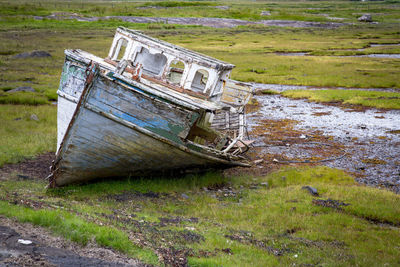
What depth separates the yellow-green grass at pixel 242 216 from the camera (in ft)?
28.5

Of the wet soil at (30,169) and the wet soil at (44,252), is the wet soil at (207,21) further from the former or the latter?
the wet soil at (44,252)

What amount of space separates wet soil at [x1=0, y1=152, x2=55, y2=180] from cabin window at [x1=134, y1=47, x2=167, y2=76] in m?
5.26

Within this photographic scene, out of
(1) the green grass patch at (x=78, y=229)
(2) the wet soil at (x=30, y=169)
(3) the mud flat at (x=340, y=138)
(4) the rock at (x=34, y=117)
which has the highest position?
(1) the green grass patch at (x=78, y=229)

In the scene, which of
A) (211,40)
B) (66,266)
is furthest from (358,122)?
(211,40)

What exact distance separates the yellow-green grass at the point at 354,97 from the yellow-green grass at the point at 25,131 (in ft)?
61.4

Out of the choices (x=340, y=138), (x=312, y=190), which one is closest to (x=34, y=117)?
(x=312, y=190)

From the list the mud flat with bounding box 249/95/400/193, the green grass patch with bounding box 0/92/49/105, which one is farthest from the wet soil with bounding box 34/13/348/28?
the mud flat with bounding box 249/95/400/193

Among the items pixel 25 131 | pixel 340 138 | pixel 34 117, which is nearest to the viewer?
pixel 25 131

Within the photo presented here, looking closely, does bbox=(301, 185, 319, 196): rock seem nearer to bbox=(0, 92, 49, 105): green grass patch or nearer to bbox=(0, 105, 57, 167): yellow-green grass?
bbox=(0, 105, 57, 167): yellow-green grass

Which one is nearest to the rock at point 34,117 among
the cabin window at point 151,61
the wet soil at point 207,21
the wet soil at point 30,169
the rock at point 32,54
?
the wet soil at point 30,169

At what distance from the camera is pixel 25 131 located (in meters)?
18.8

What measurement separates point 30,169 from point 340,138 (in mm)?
14982

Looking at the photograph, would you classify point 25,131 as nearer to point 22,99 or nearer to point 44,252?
point 22,99

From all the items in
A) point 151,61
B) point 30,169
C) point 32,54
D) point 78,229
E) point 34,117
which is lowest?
point 32,54
